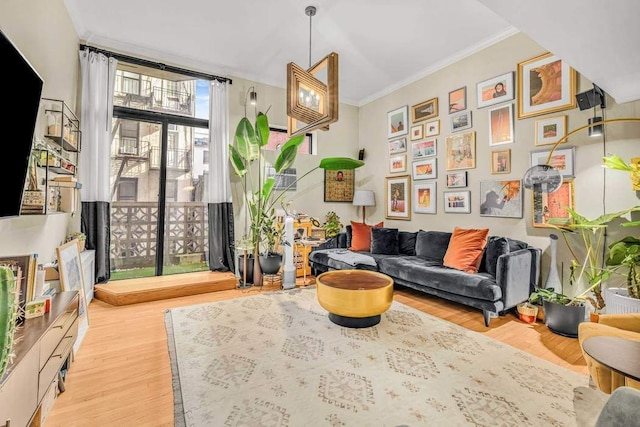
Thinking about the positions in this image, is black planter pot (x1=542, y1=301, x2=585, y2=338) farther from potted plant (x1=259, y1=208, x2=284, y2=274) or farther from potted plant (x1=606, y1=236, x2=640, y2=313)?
Result: potted plant (x1=259, y1=208, x2=284, y2=274)

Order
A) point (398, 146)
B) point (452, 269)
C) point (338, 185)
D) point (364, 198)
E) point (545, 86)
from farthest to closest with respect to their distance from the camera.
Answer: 1. point (338, 185)
2. point (364, 198)
3. point (398, 146)
4. point (452, 269)
5. point (545, 86)

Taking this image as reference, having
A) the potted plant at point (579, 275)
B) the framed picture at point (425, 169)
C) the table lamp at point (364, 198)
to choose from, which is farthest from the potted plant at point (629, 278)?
the table lamp at point (364, 198)

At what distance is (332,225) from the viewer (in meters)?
5.31

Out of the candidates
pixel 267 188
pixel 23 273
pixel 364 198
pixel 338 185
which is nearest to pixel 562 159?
pixel 364 198

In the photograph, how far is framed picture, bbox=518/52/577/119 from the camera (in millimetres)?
3143

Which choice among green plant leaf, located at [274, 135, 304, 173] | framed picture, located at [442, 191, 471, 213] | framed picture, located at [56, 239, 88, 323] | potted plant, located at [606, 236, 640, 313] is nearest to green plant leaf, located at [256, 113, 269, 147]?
green plant leaf, located at [274, 135, 304, 173]

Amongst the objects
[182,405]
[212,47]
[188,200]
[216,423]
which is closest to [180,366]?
[182,405]

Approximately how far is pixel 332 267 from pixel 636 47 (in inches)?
143

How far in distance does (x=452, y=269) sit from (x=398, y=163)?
226cm

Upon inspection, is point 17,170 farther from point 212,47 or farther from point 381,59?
point 381,59

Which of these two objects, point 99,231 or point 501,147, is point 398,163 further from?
point 99,231

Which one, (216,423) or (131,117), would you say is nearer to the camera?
(216,423)

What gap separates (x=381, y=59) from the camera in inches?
171

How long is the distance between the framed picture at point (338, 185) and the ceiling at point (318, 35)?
1799mm
